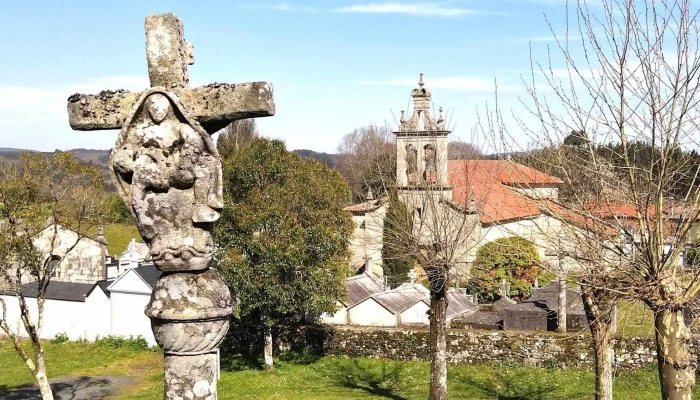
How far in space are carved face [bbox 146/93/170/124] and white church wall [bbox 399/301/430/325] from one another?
863 inches

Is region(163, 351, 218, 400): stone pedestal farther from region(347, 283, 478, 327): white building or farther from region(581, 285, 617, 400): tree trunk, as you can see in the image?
region(347, 283, 478, 327): white building

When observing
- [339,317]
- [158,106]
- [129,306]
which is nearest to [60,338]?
[129,306]

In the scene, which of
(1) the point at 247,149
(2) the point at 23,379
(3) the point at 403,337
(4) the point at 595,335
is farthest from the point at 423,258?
(2) the point at 23,379

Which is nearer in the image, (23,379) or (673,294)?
(673,294)

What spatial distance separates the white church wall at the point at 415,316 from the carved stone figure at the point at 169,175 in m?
21.7

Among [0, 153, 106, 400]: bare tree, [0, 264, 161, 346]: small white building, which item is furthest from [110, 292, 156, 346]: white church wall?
[0, 153, 106, 400]: bare tree

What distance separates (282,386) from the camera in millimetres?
20312

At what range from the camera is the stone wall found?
2011 centimetres

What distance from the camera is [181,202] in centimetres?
370

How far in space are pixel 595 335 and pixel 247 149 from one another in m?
13.3

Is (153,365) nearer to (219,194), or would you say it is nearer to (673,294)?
(673,294)

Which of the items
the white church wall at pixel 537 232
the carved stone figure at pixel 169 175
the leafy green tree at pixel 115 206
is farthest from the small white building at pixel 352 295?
the carved stone figure at pixel 169 175

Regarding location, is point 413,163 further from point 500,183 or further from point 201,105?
point 201,105

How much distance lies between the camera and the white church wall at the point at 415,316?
24892 mm
